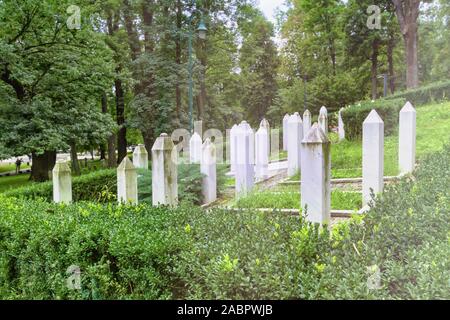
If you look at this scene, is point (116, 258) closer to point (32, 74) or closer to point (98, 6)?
point (32, 74)

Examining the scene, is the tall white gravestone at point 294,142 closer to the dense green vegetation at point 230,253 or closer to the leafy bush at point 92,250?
the dense green vegetation at point 230,253

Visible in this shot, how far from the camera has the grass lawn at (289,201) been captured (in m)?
4.19

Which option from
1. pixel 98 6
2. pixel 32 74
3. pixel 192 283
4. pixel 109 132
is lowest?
pixel 192 283

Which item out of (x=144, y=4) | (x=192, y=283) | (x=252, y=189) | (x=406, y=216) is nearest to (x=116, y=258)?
(x=192, y=283)

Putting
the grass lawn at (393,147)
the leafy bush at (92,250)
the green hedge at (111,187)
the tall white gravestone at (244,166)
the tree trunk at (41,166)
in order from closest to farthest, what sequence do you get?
the leafy bush at (92,250) → the green hedge at (111,187) → the tall white gravestone at (244,166) → the grass lawn at (393,147) → the tree trunk at (41,166)

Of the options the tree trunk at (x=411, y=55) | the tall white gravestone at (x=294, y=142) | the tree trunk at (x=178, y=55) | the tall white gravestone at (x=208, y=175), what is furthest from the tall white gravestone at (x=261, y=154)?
the tree trunk at (x=411, y=55)

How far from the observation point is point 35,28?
31.2ft

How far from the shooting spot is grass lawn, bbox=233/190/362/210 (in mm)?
4194

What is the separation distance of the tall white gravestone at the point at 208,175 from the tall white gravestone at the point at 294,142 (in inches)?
58.0

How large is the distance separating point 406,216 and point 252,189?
3201 millimetres

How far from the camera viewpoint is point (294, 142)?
6254mm

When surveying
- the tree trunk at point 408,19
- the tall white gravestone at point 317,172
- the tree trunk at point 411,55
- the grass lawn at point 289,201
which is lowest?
the grass lawn at point 289,201

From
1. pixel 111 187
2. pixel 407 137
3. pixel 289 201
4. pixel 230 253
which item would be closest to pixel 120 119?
pixel 111 187

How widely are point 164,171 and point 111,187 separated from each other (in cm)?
296
